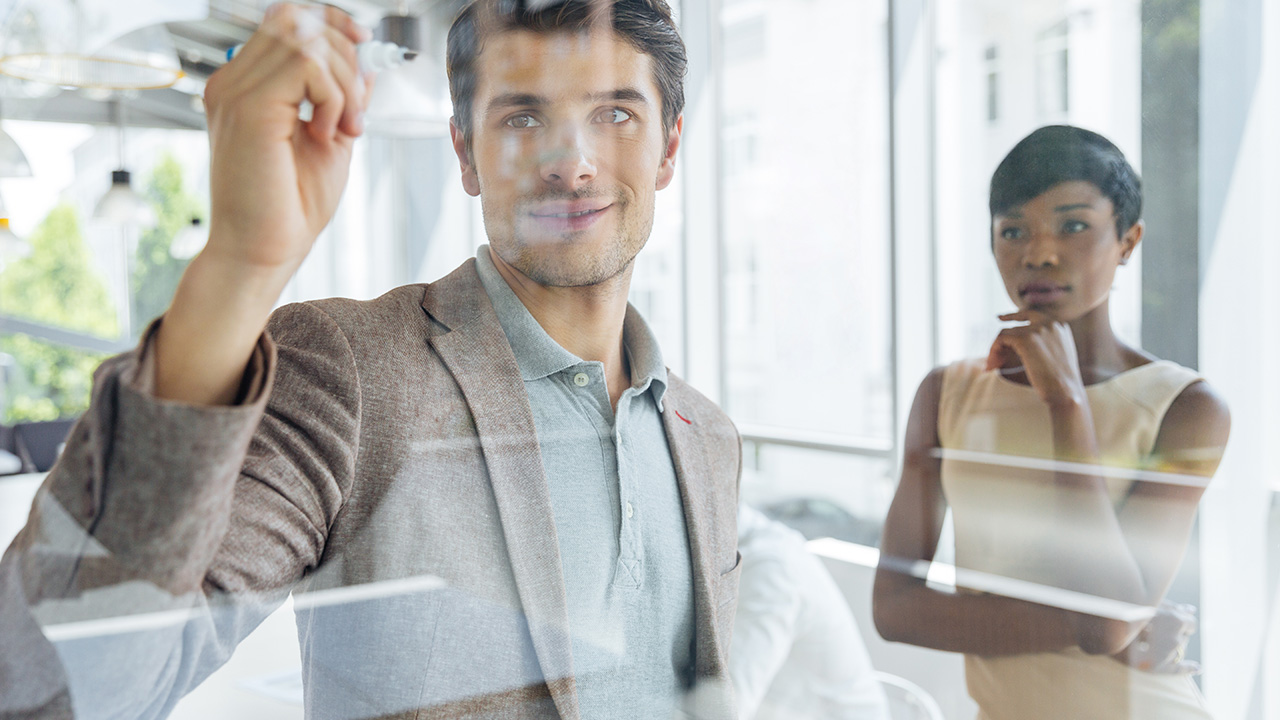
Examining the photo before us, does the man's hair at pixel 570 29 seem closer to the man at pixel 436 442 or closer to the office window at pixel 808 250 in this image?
the man at pixel 436 442

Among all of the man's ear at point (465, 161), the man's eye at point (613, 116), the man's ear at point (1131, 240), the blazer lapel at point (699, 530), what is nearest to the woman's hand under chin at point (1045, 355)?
the man's ear at point (1131, 240)

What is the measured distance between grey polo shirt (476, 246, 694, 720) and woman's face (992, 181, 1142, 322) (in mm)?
628

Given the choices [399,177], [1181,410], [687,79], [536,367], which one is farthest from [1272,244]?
[399,177]

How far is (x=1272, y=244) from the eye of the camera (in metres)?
1.10

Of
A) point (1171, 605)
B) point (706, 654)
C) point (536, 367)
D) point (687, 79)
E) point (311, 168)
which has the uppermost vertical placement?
point (687, 79)

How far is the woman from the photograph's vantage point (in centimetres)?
109

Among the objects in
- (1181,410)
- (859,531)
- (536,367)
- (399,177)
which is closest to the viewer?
(399,177)

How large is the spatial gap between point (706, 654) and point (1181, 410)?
0.76 metres

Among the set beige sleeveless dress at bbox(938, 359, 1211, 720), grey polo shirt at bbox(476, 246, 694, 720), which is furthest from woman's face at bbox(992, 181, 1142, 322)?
grey polo shirt at bbox(476, 246, 694, 720)

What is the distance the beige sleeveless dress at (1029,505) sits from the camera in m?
1.09

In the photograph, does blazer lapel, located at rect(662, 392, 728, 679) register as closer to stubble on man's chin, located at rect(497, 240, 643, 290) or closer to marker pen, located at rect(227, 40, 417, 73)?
Result: stubble on man's chin, located at rect(497, 240, 643, 290)

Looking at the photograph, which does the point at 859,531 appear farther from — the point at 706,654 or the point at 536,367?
the point at 536,367

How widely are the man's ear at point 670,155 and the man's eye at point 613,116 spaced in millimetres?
80

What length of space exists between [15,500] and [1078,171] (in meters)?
1.17
